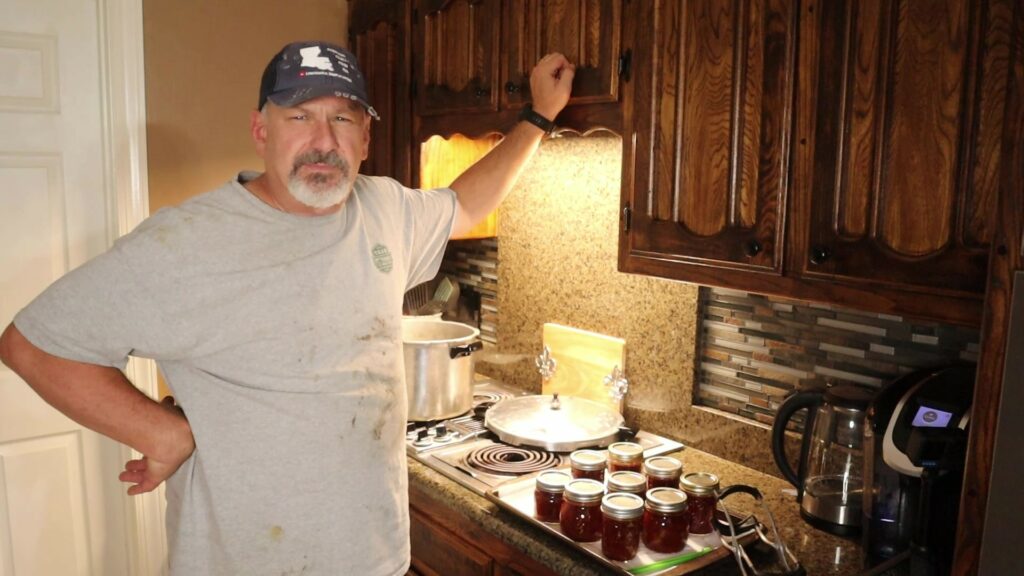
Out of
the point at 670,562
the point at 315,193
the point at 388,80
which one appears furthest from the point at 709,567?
the point at 388,80

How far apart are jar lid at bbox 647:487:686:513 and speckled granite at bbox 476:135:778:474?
45 centimetres

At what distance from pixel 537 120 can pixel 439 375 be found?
29.9 inches

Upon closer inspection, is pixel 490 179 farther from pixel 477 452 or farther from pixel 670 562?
pixel 670 562

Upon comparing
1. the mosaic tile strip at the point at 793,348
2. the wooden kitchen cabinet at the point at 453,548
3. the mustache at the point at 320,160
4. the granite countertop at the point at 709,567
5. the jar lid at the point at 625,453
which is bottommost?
the wooden kitchen cabinet at the point at 453,548

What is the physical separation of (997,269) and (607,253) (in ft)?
4.32

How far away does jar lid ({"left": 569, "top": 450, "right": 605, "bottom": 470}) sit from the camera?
168cm

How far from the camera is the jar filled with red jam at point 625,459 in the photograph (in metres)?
1.72

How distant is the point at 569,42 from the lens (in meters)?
1.77

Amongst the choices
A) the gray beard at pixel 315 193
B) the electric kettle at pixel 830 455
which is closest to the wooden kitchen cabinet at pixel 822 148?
the electric kettle at pixel 830 455

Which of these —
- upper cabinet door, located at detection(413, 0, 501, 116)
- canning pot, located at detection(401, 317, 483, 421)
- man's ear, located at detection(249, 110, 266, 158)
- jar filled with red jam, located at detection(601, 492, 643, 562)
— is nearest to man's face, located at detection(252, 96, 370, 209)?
man's ear, located at detection(249, 110, 266, 158)

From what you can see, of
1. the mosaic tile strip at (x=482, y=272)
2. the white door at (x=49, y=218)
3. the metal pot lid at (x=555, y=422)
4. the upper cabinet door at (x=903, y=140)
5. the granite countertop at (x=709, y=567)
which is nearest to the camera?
the upper cabinet door at (x=903, y=140)

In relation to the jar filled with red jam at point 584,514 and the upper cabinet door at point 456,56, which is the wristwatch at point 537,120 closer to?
the upper cabinet door at point 456,56

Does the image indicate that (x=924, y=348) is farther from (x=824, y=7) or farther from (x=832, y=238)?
(x=824, y=7)

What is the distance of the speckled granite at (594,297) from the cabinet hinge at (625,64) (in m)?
0.36
